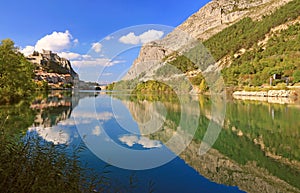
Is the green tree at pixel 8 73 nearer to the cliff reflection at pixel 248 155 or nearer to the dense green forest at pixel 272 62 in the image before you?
the cliff reflection at pixel 248 155

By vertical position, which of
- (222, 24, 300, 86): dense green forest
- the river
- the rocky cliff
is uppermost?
the rocky cliff

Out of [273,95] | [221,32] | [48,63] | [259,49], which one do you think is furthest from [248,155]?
[48,63]

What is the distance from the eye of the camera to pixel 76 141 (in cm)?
990

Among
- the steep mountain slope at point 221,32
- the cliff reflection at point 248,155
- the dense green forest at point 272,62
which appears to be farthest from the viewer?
the dense green forest at point 272,62

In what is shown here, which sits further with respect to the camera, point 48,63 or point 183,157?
point 48,63

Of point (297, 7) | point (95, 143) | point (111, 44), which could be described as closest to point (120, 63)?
point (111, 44)

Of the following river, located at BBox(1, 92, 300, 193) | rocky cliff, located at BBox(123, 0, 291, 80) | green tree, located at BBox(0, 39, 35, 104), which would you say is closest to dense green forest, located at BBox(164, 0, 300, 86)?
rocky cliff, located at BBox(123, 0, 291, 80)

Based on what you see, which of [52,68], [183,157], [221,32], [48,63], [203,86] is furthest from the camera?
[48,63]

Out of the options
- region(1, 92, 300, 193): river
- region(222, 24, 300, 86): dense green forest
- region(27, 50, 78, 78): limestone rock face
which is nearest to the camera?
region(1, 92, 300, 193): river

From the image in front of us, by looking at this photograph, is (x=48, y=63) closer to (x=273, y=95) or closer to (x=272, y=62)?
(x=272, y=62)

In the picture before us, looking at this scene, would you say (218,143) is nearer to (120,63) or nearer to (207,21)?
(120,63)

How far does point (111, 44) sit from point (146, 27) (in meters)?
1.15

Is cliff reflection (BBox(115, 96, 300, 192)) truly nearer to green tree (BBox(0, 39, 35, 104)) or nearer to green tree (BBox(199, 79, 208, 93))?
green tree (BBox(0, 39, 35, 104))

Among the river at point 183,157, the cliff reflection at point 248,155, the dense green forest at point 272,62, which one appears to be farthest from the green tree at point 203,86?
the river at point 183,157
